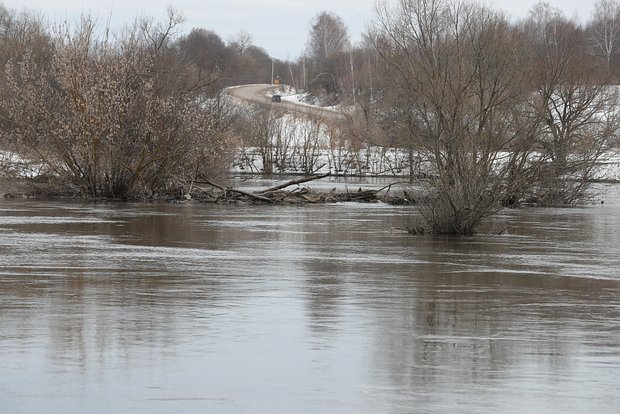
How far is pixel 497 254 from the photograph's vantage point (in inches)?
853

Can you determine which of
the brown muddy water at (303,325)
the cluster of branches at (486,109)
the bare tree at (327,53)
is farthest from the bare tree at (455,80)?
the bare tree at (327,53)

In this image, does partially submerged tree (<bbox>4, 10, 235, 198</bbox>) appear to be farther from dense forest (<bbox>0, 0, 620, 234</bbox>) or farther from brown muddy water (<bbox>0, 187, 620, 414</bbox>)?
brown muddy water (<bbox>0, 187, 620, 414</bbox>)

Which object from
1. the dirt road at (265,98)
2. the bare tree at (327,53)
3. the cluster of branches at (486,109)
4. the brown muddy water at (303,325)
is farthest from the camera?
the bare tree at (327,53)

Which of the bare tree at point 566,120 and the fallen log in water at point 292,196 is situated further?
the bare tree at point 566,120

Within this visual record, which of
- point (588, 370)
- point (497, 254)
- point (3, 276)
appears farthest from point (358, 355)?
point (497, 254)

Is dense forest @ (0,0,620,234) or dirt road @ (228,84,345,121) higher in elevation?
dirt road @ (228,84,345,121)

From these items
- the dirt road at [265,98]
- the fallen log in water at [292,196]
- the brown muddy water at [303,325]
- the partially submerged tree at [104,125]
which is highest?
the dirt road at [265,98]

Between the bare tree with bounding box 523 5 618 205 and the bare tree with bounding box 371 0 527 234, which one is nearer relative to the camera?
the bare tree with bounding box 371 0 527 234

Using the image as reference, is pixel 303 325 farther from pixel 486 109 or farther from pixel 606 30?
pixel 606 30

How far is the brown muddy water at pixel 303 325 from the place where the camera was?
8469 mm

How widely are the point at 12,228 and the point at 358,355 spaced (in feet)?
56.9

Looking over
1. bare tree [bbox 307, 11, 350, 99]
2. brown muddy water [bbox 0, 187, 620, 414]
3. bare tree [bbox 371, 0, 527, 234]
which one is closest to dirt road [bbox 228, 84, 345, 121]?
bare tree [bbox 307, 11, 350, 99]

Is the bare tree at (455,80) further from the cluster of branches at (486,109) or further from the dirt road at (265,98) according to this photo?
the dirt road at (265,98)

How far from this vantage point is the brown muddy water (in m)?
8.47
